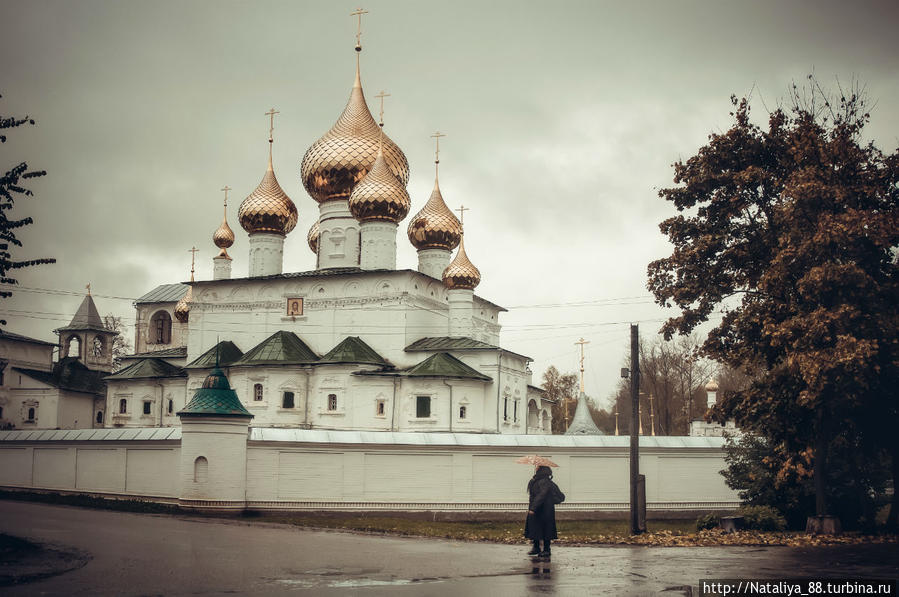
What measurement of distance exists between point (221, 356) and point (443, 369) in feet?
29.3

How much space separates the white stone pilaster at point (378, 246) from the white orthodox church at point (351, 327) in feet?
0.16

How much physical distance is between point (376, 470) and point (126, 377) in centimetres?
2055

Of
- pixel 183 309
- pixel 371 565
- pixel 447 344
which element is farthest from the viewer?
pixel 183 309

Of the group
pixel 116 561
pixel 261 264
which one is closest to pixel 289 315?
pixel 261 264

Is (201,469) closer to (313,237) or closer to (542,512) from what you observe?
(542,512)

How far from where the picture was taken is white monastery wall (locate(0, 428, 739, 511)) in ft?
64.0

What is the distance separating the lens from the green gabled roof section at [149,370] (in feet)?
123

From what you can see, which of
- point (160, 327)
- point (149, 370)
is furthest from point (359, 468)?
point (160, 327)

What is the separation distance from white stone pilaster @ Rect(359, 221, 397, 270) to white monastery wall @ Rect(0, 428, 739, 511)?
14927 millimetres

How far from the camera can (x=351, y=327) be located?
35125mm

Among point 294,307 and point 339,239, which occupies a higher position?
point 339,239

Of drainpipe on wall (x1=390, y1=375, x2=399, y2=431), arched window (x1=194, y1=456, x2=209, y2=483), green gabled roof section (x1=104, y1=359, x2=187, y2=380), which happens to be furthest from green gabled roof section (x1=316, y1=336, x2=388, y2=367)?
arched window (x1=194, y1=456, x2=209, y2=483)

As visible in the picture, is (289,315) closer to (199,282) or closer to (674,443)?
(199,282)

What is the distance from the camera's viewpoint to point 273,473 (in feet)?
65.6
